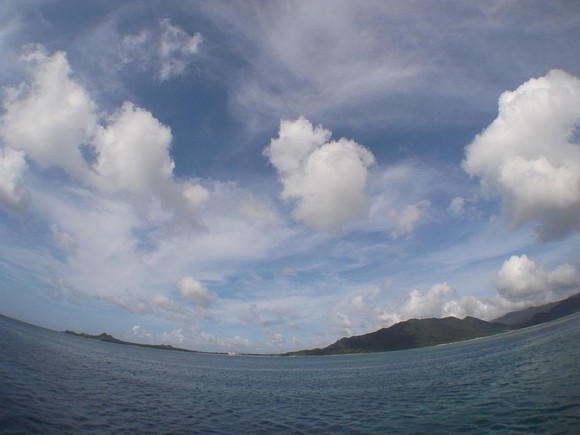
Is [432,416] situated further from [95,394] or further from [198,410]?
[95,394]

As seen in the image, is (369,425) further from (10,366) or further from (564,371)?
(10,366)

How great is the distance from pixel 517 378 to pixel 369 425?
3456cm

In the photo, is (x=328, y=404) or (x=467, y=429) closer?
(x=467, y=429)

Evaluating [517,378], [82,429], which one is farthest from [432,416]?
[82,429]

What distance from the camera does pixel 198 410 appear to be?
47594 millimetres

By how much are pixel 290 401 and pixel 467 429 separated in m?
36.2

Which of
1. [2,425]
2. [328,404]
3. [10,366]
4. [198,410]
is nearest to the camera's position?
[2,425]

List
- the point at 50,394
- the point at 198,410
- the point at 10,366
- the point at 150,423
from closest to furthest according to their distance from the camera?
the point at 150,423 < the point at 50,394 < the point at 198,410 < the point at 10,366

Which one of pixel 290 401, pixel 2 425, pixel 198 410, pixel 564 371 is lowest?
pixel 290 401

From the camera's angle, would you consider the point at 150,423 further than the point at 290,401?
No

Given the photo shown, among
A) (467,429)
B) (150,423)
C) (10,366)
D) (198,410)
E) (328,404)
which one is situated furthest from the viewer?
(10,366)

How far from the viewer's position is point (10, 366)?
193 ft

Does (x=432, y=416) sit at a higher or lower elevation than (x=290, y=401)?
higher

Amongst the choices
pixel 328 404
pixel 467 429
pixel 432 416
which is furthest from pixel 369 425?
pixel 328 404
